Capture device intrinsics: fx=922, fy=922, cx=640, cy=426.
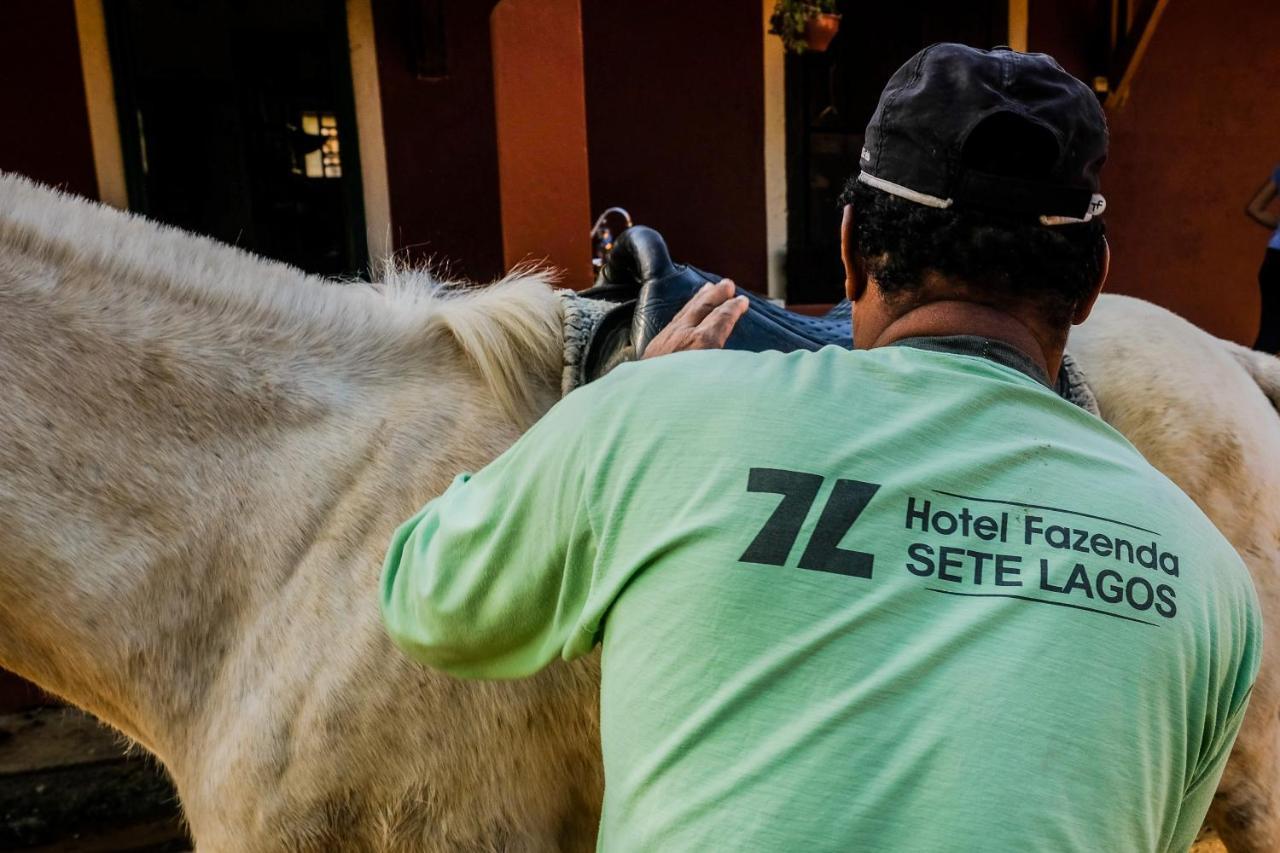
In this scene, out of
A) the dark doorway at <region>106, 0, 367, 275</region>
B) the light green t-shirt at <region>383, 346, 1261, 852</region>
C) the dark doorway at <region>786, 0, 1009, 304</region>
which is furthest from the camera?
the dark doorway at <region>786, 0, 1009, 304</region>

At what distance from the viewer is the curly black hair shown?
98 centimetres

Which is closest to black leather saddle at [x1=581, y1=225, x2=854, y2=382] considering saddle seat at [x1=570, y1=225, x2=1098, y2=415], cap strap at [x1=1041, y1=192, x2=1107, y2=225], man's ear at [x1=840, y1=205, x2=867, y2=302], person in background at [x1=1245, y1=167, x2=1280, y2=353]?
saddle seat at [x1=570, y1=225, x2=1098, y2=415]

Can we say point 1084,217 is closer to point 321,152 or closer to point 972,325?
point 972,325

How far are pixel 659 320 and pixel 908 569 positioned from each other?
0.97 meters

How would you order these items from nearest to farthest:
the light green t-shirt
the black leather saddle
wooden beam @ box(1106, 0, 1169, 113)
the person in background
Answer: the light green t-shirt
the black leather saddle
the person in background
wooden beam @ box(1106, 0, 1169, 113)

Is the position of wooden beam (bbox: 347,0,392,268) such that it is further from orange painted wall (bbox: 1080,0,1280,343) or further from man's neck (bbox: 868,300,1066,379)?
orange painted wall (bbox: 1080,0,1280,343)

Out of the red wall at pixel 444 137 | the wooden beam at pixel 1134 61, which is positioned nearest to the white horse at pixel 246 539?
the red wall at pixel 444 137

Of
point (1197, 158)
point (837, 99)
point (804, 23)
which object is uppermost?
point (804, 23)

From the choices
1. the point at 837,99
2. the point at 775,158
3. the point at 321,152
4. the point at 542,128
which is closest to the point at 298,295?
the point at 542,128

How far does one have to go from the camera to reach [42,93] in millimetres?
4180

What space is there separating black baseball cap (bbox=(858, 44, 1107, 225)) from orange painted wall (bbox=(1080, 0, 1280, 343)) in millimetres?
5567

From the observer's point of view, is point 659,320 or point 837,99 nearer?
point 659,320

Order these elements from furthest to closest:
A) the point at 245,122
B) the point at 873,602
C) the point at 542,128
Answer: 1. the point at 245,122
2. the point at 542,128
3. the point at 873,602

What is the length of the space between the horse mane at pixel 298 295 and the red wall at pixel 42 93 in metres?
3.06
